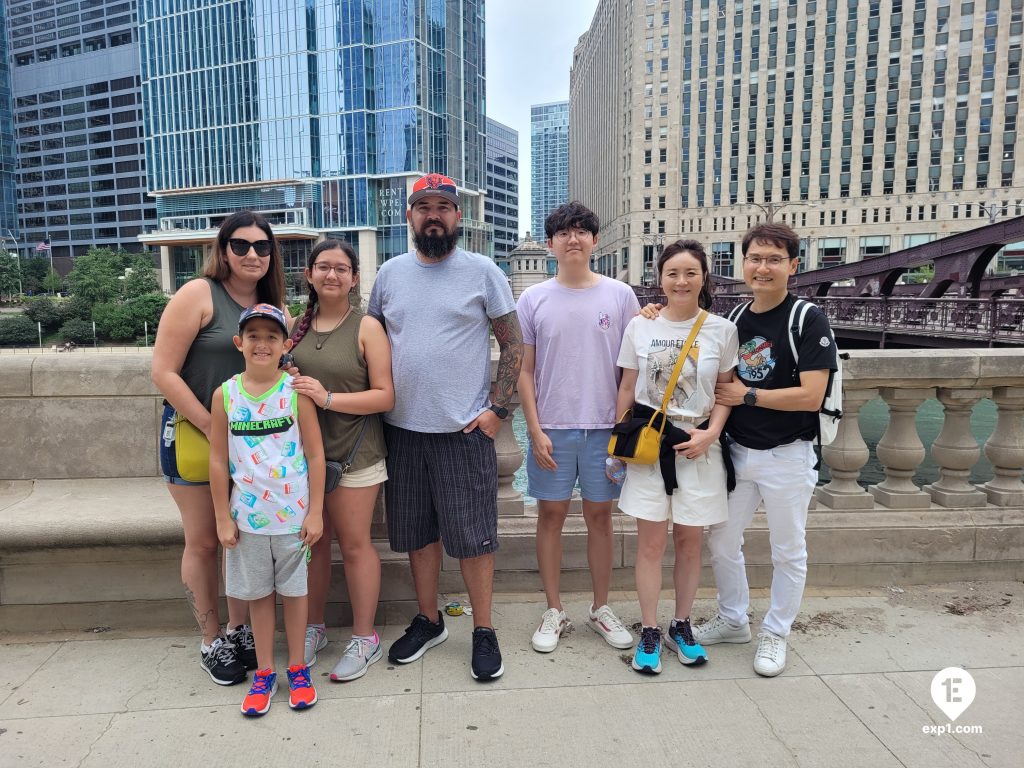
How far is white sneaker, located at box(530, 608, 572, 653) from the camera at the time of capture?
3164 mm

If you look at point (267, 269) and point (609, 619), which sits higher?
point (267, 269)

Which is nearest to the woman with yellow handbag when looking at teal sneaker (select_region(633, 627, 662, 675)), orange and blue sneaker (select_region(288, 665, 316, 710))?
teal sneaker (select_region(633, 627, 662, 675))

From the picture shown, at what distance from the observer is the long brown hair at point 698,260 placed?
3.00 metres

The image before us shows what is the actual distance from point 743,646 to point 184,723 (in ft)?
8.10

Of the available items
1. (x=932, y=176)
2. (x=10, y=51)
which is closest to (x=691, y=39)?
(x=932, y=176)

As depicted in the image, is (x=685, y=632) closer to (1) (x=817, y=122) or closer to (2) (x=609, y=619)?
(2) (x=609, y=619)

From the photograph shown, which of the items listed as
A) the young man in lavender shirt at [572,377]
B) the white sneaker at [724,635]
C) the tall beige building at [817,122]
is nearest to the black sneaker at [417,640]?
the young man in lavender shirt at [572,377]

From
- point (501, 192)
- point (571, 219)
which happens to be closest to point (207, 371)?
point (571, 219)

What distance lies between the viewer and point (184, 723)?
260 centimetres

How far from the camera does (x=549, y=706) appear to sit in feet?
8.89

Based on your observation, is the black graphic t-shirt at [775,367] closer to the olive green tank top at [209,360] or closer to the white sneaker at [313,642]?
the white sneaker at [313,642]

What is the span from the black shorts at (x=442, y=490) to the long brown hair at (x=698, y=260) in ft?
3.86

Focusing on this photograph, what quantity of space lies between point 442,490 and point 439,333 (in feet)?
2.37

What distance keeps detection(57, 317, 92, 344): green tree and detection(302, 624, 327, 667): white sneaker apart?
62978mm
